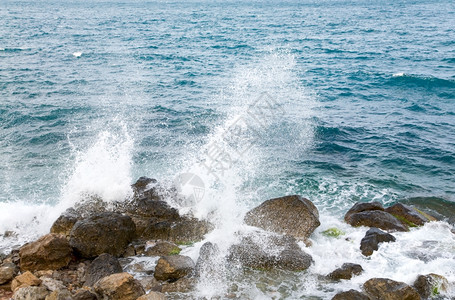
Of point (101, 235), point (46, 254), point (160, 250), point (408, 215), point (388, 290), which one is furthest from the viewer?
point (408, 215)

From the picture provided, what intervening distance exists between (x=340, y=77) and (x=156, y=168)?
1480cm

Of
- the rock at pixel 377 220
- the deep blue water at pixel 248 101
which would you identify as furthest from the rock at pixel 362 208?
the deep blue water at pixel 248 101

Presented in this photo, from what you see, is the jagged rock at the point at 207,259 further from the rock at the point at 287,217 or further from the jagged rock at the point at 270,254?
the rock at the point at 287,217

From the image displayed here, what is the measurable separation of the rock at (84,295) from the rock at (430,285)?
5386 mm

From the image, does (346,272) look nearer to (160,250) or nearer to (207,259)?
(207,259)

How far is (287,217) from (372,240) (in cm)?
178

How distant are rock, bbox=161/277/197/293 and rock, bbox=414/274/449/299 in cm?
384

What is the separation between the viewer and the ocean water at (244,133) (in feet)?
30.4

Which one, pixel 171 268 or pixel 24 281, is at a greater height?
pixel 24 281

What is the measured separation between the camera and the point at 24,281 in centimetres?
704

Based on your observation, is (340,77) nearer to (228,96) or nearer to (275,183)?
(228,96)

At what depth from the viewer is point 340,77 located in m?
24.3

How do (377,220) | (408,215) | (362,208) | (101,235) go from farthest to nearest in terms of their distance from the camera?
(362,208), (408,215), (377,220), (101,235)

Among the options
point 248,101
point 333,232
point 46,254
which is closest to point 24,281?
point 46,254
